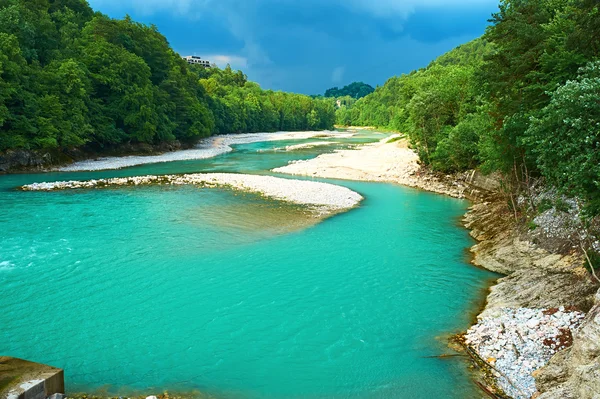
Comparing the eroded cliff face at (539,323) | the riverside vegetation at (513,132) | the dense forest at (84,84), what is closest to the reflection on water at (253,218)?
the riverside vegetation at (513,132)

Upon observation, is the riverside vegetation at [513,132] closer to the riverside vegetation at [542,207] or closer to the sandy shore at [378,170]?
the riverside vegetation at [542,207]

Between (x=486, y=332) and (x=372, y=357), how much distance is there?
135 inches

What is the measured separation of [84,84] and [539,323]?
5446 centimetres

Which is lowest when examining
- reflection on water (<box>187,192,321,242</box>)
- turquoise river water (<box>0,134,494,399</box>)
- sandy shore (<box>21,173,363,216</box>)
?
turquoise river water (<box>0,134,494,399</box>)

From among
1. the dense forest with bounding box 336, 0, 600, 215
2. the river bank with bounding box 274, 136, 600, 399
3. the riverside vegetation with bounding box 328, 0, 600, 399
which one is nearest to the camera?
the river bank with bounding box 274, 136, 600, 399

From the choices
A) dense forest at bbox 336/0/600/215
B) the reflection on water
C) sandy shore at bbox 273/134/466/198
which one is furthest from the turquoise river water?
sandy shore at bbox 273/134/466/198

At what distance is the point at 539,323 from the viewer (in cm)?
1138

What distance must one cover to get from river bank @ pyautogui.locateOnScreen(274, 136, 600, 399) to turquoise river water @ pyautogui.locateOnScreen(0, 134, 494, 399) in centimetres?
91

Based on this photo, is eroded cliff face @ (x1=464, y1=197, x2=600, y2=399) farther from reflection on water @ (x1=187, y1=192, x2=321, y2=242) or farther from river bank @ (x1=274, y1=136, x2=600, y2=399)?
reflection on water @ (x1=187, y1=192, x2=321, y2=242)

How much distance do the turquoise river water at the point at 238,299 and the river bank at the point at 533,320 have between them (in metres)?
0.91

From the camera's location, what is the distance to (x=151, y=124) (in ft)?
196

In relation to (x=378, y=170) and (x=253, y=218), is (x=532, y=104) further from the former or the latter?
(x=378, y=170)

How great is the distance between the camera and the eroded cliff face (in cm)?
848

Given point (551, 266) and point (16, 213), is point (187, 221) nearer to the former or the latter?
point (16, 213)
